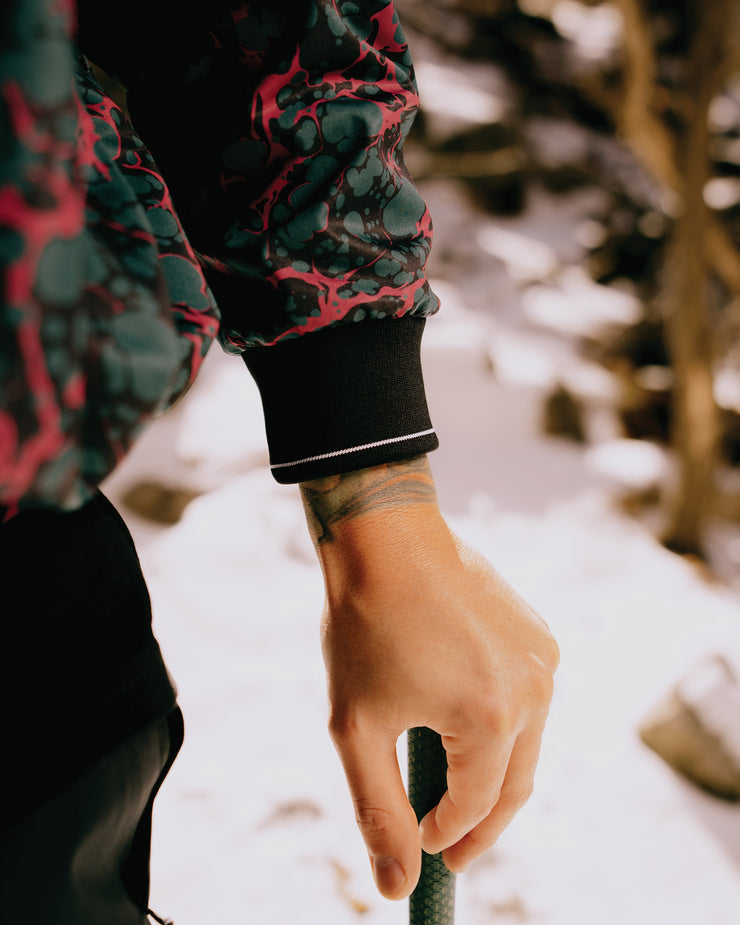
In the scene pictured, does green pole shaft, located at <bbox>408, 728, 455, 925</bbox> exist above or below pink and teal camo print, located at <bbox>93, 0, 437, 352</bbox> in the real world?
below

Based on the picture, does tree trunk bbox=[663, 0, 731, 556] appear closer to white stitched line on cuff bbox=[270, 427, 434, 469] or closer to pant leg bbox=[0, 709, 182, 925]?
white stitched line on cuff bbox=[270, 427, 434, 469]

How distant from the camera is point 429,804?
0.49 meters

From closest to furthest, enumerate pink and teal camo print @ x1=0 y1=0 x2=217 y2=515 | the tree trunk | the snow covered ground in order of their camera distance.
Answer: pink and teal camo print @ x1=0 y1=0 x2=217 y2=515, the snow covered ground, the tree trunk

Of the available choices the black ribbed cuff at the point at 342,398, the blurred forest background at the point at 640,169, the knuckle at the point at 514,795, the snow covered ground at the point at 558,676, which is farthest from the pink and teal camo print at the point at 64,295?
the blurred forest background at the point at 640,169

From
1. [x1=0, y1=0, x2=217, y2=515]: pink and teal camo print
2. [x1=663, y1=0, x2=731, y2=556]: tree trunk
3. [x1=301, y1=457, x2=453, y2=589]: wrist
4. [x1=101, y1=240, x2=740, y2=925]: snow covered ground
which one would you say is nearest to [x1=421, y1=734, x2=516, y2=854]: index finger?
[x1=301, y1=457, x2=453, y2=589]: wrist

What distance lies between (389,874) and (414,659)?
17cm

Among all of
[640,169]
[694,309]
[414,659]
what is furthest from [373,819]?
[640,169]

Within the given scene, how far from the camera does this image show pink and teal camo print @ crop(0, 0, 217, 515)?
0.24 meters

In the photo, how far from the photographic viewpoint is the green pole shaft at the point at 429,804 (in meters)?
0.47

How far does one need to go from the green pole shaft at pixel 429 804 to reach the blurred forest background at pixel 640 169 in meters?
2.11

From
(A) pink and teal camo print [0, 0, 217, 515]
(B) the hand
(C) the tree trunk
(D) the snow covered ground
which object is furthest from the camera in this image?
(C) the tree trunk

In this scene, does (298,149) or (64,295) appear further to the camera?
(298,149)

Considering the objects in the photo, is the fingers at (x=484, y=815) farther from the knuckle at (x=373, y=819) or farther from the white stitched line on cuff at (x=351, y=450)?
the white stitched line on cuff at (x=351, y=450)

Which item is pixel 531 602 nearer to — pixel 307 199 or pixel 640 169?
pixel 307 199
